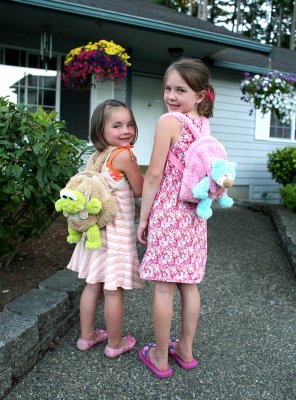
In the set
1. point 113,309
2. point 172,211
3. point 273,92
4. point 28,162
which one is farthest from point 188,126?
point 273,92

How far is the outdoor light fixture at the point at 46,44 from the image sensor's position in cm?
646

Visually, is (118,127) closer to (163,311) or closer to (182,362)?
(163,311)

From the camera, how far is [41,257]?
12.8ft

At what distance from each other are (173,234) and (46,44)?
17.5 ft

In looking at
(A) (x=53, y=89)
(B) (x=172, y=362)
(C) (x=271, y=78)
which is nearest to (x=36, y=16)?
(A) (x=53, y=89)

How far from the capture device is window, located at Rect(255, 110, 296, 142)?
9.59 m

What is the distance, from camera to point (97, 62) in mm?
6180

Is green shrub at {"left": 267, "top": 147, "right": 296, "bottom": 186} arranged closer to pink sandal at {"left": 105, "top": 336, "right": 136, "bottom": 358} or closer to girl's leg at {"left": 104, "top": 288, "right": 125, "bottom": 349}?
pink sandal at {"left": 105, "top": 336, "right": 136, "bottom": 358}

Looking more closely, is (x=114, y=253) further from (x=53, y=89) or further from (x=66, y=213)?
(x=53, y=89)

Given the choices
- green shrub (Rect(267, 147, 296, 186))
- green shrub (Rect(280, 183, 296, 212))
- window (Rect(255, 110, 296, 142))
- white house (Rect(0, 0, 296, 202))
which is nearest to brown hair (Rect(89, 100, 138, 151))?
white house (Rect(0, 0, 296, 202))

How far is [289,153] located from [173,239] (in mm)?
6574

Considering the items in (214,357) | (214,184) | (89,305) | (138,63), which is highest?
(138,63)

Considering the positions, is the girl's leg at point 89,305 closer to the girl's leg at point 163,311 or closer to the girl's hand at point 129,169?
the girl's leg at point 163,311

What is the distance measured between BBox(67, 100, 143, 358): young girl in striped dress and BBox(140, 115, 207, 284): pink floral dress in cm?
16
